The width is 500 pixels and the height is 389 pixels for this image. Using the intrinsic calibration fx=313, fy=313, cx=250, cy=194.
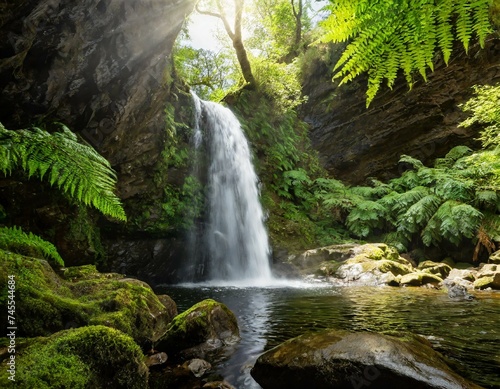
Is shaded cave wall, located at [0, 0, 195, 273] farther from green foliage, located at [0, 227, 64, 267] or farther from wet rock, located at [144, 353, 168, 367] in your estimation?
wet rock, located at [144, 353, 168, 367]

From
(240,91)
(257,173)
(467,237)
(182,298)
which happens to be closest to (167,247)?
(182,298)

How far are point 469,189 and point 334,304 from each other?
9092mm

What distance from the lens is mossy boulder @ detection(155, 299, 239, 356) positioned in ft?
11.6

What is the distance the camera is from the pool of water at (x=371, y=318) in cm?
Answer: 309

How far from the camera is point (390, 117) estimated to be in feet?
53.7

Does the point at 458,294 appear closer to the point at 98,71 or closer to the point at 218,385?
the point at 218,385

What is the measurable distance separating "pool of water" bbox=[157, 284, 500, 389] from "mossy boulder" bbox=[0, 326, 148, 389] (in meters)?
1.01

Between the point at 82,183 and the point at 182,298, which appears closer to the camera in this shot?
the point at 82,183

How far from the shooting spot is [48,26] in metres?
5.88

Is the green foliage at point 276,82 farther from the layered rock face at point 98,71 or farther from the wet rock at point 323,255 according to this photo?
the wet rock at point 323,255

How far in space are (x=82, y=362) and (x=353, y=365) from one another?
197 cm

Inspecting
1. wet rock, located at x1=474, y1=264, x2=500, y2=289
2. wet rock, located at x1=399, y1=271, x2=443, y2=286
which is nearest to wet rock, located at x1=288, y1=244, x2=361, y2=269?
wet rock, located at x1=399, y1=271, x2=443, y2=286

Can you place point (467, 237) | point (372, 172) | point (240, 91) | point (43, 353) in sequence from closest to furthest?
point (43, 353)
point (467, 237)
point (240, 91)
point (372, 172)

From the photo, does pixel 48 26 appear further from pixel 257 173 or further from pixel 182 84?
pixel 257 173
